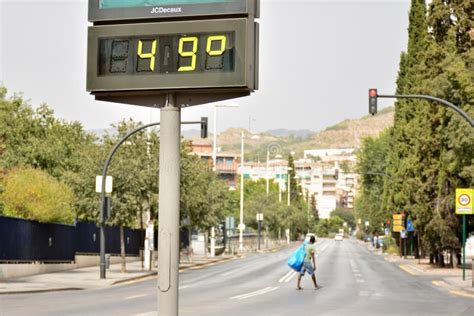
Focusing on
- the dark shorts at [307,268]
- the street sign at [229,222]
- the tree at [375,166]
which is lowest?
the dark shorts at [307,268]

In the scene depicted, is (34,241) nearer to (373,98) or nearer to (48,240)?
(48,240)

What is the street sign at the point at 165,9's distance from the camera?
34.2 ft

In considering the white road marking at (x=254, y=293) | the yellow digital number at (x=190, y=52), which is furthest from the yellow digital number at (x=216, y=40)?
the white road marking at (x=254, y=293)

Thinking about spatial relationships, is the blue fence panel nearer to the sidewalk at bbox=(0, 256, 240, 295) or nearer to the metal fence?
the metal fence

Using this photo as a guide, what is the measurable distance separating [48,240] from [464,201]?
1916 cm

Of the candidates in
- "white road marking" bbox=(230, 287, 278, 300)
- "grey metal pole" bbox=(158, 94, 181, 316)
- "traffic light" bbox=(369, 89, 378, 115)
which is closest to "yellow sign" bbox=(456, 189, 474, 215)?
"traffic light" bbox=(369, 89, 378, 115)

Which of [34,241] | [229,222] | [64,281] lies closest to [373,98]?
[64,281]

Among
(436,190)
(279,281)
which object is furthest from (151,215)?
(436,190)

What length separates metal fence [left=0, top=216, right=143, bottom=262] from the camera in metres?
40.3

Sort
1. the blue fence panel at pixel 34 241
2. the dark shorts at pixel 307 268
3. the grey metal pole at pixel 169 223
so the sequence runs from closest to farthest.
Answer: the grey metal pole at pixel 169 223
the dark shorts at pixel 307 268
the blue fence panel at pixel 34 241

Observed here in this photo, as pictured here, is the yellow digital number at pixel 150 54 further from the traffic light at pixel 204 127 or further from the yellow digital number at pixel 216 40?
the traffic light at pixel 204 127

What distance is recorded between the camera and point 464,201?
1610 inches

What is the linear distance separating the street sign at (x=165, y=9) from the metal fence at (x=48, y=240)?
29.6 metres

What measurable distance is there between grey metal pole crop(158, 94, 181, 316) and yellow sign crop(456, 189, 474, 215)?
31.4 meters
